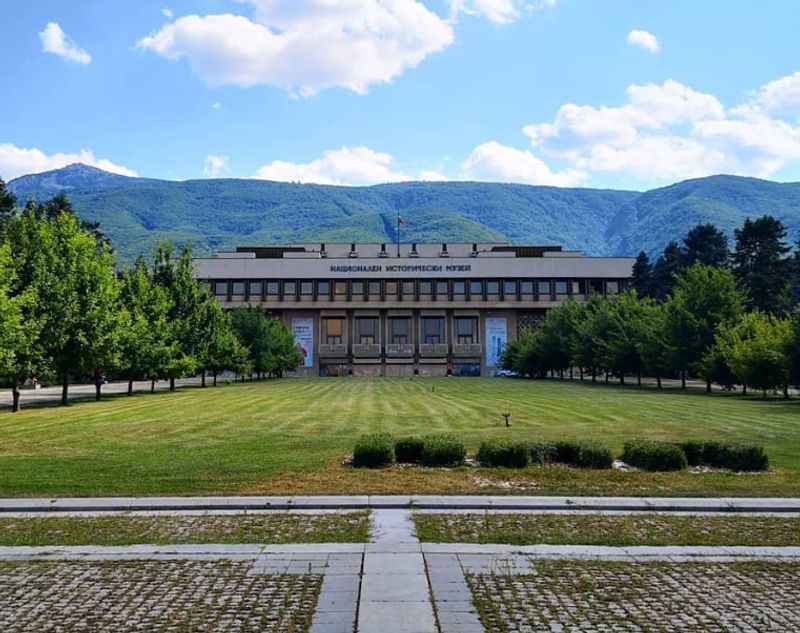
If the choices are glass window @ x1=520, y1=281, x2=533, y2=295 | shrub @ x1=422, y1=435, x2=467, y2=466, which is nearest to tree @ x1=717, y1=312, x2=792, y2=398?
shrub @ x1=422, y1=435, x2=467, y2=466

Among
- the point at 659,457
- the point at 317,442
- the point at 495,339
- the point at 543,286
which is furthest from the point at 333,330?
the point at 659,457

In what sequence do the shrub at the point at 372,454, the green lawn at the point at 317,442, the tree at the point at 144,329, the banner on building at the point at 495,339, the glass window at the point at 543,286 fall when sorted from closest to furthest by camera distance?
1. the green lawn at the point at 317,442
2. the shrub at the point at 372,454
3. the tree at the point at 144,329
4. the banner on building at the point at 495,339
5. the glass window at the point at 543,286

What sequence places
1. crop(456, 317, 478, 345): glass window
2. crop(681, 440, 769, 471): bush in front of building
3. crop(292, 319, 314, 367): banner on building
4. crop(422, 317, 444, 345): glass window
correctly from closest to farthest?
crop(681, 440, 769, 471): bush in front of building < crop(292, 319, 314, 367): banner on building < crop(456, 317, 478, 345): glass window < crop(422, 317, 444, 345): glass window

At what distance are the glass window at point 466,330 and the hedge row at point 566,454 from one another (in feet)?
339

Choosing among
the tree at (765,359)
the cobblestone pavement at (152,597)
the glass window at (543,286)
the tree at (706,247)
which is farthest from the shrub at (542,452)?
the glass window at (543,286)

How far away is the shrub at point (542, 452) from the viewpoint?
17.3m

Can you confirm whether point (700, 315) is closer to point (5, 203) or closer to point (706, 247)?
point (706, 247)

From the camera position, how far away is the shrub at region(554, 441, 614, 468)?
658 inches

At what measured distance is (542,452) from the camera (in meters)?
17.4

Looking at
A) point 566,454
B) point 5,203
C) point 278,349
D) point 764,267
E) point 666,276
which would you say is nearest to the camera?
point 566,454

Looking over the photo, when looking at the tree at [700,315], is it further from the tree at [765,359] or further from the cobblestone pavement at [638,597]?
the cobblestone pavement at [638,597]

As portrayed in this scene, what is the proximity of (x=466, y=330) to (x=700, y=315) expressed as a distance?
68.2 m

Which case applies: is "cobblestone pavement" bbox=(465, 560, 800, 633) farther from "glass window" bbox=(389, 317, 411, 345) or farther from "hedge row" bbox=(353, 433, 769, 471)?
"glass window" bbox=(389, 317, 411, 345)

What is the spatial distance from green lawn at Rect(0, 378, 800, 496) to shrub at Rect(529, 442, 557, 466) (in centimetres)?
75
